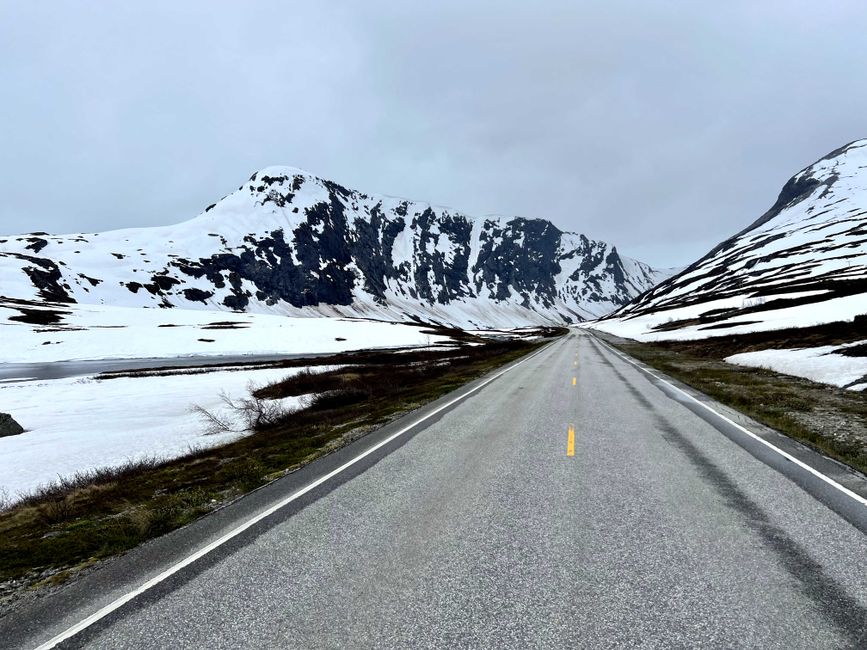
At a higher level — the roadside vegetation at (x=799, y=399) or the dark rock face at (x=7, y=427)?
the dark rock face at (x=7, y=427)

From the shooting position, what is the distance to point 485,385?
20.6m

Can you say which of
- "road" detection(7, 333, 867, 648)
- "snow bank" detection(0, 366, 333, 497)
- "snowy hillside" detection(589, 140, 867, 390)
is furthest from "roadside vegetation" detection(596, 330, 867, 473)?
"snow bank" detection(0, 366, 333, 497)

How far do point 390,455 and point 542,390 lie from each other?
409 inches

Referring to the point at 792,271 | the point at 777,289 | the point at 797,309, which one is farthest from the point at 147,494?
the point at 792,271

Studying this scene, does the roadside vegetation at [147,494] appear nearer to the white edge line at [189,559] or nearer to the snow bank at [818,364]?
the white edge line at [189,559]

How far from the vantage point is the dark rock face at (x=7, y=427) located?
1647 cm

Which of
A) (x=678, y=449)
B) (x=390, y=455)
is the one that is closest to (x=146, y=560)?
(x=390, y=455)

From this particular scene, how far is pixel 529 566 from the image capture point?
4.72 metres

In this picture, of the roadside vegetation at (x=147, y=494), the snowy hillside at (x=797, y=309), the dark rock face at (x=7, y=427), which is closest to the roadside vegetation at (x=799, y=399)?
the snowy hillside at (x=797, y=309)

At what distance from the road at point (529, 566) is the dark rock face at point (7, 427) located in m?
16.7

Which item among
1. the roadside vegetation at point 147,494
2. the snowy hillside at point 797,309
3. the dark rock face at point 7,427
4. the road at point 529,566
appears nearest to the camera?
the road at point 529,566

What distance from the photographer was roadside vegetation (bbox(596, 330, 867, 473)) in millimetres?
9945

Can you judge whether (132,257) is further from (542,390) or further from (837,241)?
(837,241)

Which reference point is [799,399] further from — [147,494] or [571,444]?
[147,494]
